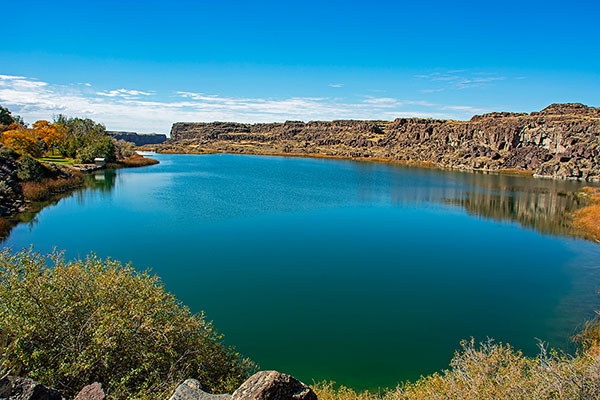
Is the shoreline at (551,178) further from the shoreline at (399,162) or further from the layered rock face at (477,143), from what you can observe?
the layered rock face at (477,143)

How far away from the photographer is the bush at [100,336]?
768 cm

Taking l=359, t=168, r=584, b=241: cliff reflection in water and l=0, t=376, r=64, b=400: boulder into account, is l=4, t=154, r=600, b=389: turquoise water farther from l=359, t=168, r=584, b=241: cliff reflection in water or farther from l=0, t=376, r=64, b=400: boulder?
l=0, t=376, r=64, b=400: boulder

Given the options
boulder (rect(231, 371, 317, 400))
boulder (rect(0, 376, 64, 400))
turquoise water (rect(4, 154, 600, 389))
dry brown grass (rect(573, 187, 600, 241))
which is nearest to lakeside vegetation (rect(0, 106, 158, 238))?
turquoise water (rect(4, 154, 600, 389))

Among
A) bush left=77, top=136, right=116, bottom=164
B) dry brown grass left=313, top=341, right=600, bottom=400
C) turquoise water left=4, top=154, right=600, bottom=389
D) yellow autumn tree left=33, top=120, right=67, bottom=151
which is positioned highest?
yellow autumn tree left=33, top=120, right=67, bottom=151

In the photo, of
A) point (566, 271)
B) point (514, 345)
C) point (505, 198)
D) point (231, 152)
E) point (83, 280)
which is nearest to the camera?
point (83, 280)

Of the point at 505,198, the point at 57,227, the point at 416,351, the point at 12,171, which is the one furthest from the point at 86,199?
the point at 505,198

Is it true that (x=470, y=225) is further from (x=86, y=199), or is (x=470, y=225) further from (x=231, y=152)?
(x=231, y=152)

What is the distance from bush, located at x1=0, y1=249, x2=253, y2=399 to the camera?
7.68 metres

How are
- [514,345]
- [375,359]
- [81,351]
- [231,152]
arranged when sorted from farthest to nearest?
[231,152]
[514,345]
[375,359]
[81,351]

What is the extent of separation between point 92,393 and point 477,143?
4815 inches

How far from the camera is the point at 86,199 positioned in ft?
136

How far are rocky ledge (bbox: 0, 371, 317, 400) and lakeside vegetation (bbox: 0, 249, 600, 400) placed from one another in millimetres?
581

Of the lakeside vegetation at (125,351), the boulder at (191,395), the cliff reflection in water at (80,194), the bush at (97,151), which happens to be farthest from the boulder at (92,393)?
the bush at (97,151)

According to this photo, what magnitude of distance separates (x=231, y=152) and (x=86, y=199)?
11793cm
